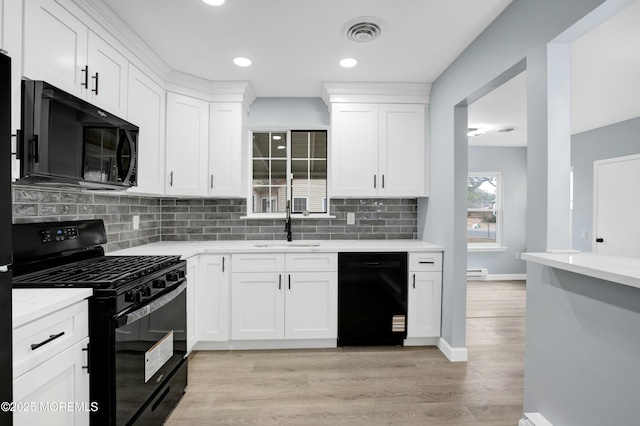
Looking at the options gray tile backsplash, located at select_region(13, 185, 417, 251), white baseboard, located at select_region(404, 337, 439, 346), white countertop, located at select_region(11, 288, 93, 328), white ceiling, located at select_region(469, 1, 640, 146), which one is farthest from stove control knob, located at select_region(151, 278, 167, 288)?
white ceiling, located at select_region(469, 1, 640, 146)

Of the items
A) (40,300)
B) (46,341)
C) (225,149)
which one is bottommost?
(46,341)

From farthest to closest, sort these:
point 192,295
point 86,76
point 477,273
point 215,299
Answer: point 477,273 → point 215,299 → point 192,295 → point 86,76

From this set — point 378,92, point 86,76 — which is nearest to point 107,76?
point 86,76

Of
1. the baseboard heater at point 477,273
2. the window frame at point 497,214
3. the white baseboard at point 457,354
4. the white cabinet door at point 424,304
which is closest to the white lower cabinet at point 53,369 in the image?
the white cabinet door at point 424,304

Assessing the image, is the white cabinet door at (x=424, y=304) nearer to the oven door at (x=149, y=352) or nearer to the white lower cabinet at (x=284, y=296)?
the white lower cabinet at (x=284, y=296)

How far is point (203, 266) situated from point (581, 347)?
2694 mm

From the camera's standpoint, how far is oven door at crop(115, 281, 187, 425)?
1.47 m

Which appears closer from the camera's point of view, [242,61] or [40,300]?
[40,300]

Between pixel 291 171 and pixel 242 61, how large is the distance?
A: 4.31ft

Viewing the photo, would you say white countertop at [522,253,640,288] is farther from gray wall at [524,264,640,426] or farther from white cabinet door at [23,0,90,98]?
white cabinet door at [23,0,90,98]

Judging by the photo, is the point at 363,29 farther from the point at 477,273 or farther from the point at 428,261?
the point at 477,273

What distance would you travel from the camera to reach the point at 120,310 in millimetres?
1455

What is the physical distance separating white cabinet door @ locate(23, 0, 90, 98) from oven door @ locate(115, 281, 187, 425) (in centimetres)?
127

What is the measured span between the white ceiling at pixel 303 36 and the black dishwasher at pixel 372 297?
1.74 m
